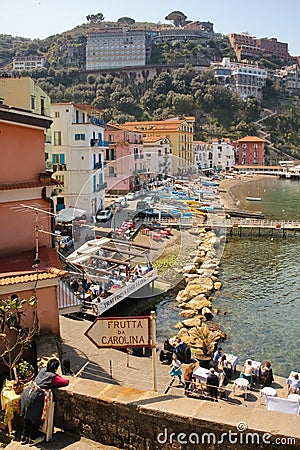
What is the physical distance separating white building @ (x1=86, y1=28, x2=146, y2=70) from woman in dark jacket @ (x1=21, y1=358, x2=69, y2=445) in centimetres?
18773

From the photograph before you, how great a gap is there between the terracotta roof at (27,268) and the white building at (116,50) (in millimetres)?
182442

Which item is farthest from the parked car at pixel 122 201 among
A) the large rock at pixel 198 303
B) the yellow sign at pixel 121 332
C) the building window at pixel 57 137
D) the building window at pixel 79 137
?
the yellow sign at pixel 121 332

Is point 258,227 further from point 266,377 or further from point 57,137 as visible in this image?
point 266,377

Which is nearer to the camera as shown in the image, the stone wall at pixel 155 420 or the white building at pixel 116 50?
the stone wall at pixel 155 420

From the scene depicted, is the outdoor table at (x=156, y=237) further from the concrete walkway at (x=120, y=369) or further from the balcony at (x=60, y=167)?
the balcony at (x=60, y=167)

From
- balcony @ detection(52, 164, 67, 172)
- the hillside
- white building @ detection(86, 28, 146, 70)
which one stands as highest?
white building @ detection(86, 28, 146, 70)

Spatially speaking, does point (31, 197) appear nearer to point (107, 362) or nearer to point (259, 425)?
point (107, 362)

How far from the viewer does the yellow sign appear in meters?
8.73

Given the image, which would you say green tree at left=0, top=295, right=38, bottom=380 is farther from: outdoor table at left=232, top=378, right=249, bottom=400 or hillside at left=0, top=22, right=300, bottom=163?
hillside at left=0, top=22, right=300, bottom=163

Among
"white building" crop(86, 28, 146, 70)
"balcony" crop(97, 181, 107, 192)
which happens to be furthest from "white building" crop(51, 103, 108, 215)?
"white building" crop(86, 28, 146, 70)

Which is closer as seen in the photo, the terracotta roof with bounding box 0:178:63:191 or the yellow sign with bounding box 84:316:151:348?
the yellow sign with bounding box 84:316:151:348

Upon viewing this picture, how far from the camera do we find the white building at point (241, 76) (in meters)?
180

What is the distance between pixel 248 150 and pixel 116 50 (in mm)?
82896

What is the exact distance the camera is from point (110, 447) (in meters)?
7.87
